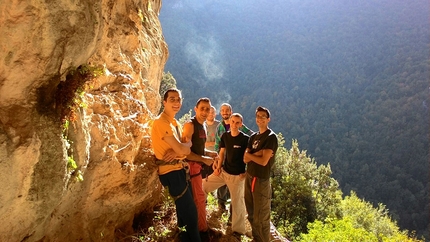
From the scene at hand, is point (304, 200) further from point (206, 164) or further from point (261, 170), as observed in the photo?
point (206, 164)

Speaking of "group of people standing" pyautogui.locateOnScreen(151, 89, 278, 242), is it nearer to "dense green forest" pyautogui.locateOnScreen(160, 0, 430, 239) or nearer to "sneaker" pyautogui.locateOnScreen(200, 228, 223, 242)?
"sneaker" pyautogui.locateOnScreen(200, 228, 223, 242)

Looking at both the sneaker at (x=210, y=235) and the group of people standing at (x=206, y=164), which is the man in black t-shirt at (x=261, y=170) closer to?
the group of people standing at (x=206, y=164)

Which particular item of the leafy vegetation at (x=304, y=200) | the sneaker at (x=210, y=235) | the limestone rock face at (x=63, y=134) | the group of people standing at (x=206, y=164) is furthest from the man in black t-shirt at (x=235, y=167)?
the leafy vegetation at (x=304, y=200)

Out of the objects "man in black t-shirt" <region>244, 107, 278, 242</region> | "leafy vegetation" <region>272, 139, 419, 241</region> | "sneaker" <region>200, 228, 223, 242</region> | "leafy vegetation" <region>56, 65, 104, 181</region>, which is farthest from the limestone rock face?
"leafy vegetation" <region>272, 139, 419, 241</region>

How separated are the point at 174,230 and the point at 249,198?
4.60 ft

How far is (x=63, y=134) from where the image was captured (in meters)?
2.64

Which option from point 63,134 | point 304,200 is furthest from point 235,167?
point 304,200

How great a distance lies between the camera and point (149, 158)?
435 centimetres

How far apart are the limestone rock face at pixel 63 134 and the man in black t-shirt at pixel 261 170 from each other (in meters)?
1.58

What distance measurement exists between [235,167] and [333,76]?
429 ft

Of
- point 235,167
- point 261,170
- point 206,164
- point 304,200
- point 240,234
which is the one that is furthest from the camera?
point 304,200

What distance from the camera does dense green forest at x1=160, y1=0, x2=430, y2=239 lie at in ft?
246

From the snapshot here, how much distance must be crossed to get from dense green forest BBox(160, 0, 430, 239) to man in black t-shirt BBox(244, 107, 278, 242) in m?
62.8

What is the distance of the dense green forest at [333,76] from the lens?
246 ft
